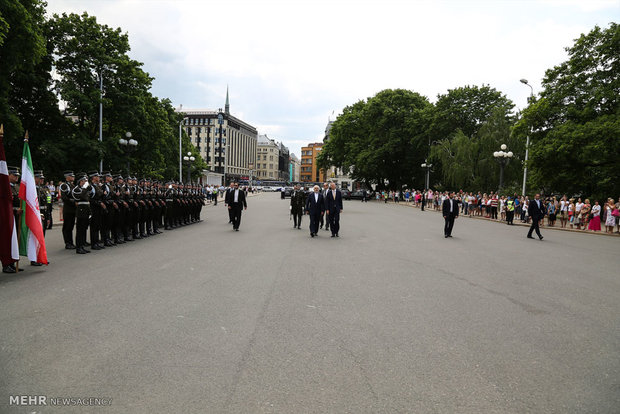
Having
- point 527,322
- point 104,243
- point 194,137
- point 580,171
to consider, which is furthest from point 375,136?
point 194,137

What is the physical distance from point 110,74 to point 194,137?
117 meters

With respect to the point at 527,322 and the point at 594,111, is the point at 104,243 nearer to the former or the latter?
the point at 527,322

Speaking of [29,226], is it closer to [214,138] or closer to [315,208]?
[315,208]

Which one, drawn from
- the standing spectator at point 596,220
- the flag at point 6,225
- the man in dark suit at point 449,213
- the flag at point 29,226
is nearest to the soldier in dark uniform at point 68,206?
the flag at point 29,226

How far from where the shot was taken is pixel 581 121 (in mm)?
27344

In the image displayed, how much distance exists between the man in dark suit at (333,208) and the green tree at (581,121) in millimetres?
17730

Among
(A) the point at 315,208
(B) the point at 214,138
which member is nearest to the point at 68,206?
(A) the point at 315,208

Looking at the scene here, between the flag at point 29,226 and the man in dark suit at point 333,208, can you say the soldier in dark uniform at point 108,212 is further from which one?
the man in dark suit at point 333,208

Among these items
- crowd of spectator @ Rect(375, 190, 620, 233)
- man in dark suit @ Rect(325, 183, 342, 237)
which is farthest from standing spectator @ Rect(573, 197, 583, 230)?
man in dark suit @ Rect(325, 183, 342, 237)

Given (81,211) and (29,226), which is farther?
(81,211)

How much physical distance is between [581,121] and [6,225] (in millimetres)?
31050

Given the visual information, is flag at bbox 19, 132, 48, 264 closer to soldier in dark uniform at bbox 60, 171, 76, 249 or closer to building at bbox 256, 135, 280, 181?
soldier in dark uniform at bbox 60, 171, 76, 249

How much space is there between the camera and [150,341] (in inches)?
174

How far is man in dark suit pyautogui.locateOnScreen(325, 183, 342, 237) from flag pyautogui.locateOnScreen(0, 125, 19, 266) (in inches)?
393
